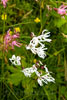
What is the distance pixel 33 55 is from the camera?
1474mm

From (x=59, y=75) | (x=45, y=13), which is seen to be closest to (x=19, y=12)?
(x=45, y=13)

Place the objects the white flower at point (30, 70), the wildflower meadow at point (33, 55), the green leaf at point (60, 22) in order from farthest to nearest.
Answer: the green leaf at point (60, 22) → the wildflower meadow at point (33, 55) → the white flower at point (30, 70)

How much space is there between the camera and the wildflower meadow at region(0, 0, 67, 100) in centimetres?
128

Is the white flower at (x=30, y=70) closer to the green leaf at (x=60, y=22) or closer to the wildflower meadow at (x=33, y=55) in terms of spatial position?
the wildflower meadow at (x=33, y=55)

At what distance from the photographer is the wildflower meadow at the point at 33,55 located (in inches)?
50.4

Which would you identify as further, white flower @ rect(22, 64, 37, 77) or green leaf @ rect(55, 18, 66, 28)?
green leaf @ rect(55, 18, 66, 28)

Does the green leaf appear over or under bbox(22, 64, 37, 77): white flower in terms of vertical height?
over

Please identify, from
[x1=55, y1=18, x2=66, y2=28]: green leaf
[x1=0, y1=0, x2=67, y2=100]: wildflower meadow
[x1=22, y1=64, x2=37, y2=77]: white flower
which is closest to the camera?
[x1=22, y1=64, x2=37, y2=77]: white flower

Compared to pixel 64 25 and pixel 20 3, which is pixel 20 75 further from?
pixel 20 3

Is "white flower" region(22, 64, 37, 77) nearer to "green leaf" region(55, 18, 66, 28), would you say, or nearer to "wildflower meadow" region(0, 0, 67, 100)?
"wildflower meadow" region(0, 0, 67, 100)

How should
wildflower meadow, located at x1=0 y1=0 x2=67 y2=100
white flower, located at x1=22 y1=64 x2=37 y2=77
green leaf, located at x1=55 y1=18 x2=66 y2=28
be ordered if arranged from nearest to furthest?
white flower, located at x1=22 y1=64 x2=37 y2=77, wildflower meadow, located at x1=0 y1=0 x2=67 y2=100, green leaf, located at x1=55 y1=18 x2=66 y2=28

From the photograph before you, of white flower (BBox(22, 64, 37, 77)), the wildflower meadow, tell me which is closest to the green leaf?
the wildflower meadow

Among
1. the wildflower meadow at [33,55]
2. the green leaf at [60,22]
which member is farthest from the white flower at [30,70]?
the green leaf at [60,22]

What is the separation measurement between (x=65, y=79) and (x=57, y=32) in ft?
1.30
